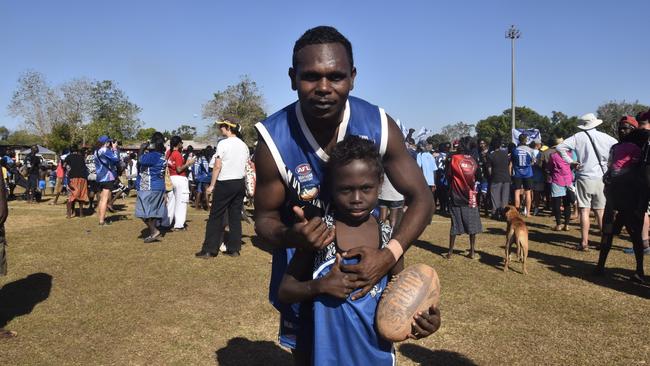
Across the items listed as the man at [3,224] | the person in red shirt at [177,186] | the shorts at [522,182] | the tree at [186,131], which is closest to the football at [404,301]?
the man at [3,224]

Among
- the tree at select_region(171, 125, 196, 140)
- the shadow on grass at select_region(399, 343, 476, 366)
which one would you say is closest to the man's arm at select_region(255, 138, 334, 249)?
the shadow on grass at select_region(399, 343, 476, 366)

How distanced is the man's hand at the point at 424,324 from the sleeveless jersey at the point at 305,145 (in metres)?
0.63

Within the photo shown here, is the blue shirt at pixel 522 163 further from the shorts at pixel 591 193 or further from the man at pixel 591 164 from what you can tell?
the shorts at pixel 591 193

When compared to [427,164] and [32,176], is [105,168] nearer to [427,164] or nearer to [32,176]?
[427,164]

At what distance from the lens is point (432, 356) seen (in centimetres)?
425

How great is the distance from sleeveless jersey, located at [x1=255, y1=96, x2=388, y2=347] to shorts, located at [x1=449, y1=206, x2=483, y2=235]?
6181 millimetres

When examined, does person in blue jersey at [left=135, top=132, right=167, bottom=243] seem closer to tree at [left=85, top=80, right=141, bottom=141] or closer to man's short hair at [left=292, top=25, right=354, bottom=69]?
man's short hair at [left=292, top=25, right=354, bottom=69]

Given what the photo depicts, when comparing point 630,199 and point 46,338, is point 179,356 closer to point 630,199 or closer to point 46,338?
point 46,338

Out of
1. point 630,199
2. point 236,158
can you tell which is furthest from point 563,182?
point 236,158

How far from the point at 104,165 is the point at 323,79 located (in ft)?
35.4

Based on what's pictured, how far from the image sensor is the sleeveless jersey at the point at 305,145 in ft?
7.79

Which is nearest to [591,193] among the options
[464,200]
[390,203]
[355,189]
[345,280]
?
[464,200]

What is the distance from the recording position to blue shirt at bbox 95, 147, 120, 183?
37.7 feet

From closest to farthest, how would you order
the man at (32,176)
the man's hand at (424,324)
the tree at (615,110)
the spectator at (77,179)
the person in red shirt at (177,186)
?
the man's hand at (424,324), the person in red shirt at (177,186), the spectator at (77,179), the man at (32,176), the tree at (615,110)
